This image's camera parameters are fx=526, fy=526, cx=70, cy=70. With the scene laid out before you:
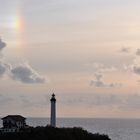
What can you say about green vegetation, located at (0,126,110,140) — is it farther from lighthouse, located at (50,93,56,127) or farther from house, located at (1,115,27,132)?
house, located at (1,115,27,132)

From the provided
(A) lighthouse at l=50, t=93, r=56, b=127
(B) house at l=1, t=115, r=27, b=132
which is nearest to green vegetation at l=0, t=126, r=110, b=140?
(A) lighthouse at l=50, t=93, r=56, b=127

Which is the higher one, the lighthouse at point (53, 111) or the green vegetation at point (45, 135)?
the lighthouse at point (53, 111)

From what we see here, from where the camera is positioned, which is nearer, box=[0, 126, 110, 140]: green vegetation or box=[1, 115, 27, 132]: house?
box=[0, 126, 110, 140]: green vegetation

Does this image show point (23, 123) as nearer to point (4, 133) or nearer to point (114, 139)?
point (4, 133)

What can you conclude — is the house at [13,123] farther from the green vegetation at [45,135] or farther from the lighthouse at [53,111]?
the green vegetation at [45,135]

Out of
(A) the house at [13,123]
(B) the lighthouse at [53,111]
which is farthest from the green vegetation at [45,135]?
(A) the house at [13,123]

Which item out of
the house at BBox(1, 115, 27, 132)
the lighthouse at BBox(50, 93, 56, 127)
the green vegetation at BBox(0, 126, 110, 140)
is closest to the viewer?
the green vegetation at BBox(0, 126, 110, 140)

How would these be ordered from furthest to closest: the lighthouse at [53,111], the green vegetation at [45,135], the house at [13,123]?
the lighthouse at [53,111]
the house at [13,123]
the green vegetation at [45,135]

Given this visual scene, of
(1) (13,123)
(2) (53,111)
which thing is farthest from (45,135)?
(1) (13,123)

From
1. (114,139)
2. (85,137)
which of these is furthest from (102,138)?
(114,139)

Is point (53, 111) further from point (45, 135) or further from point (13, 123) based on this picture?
point (45, 135)

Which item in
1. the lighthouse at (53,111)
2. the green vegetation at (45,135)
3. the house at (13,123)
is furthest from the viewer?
the lighthouse at (53,111)

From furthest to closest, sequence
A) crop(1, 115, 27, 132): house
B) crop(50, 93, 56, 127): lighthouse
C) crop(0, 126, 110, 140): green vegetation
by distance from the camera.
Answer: crop(50, 93, 56, 127): lighthouse
crop(1, 115, 27, 132): house
crop(0, 126, 110, 140): green vegetation

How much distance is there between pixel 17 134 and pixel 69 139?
9.31 m
